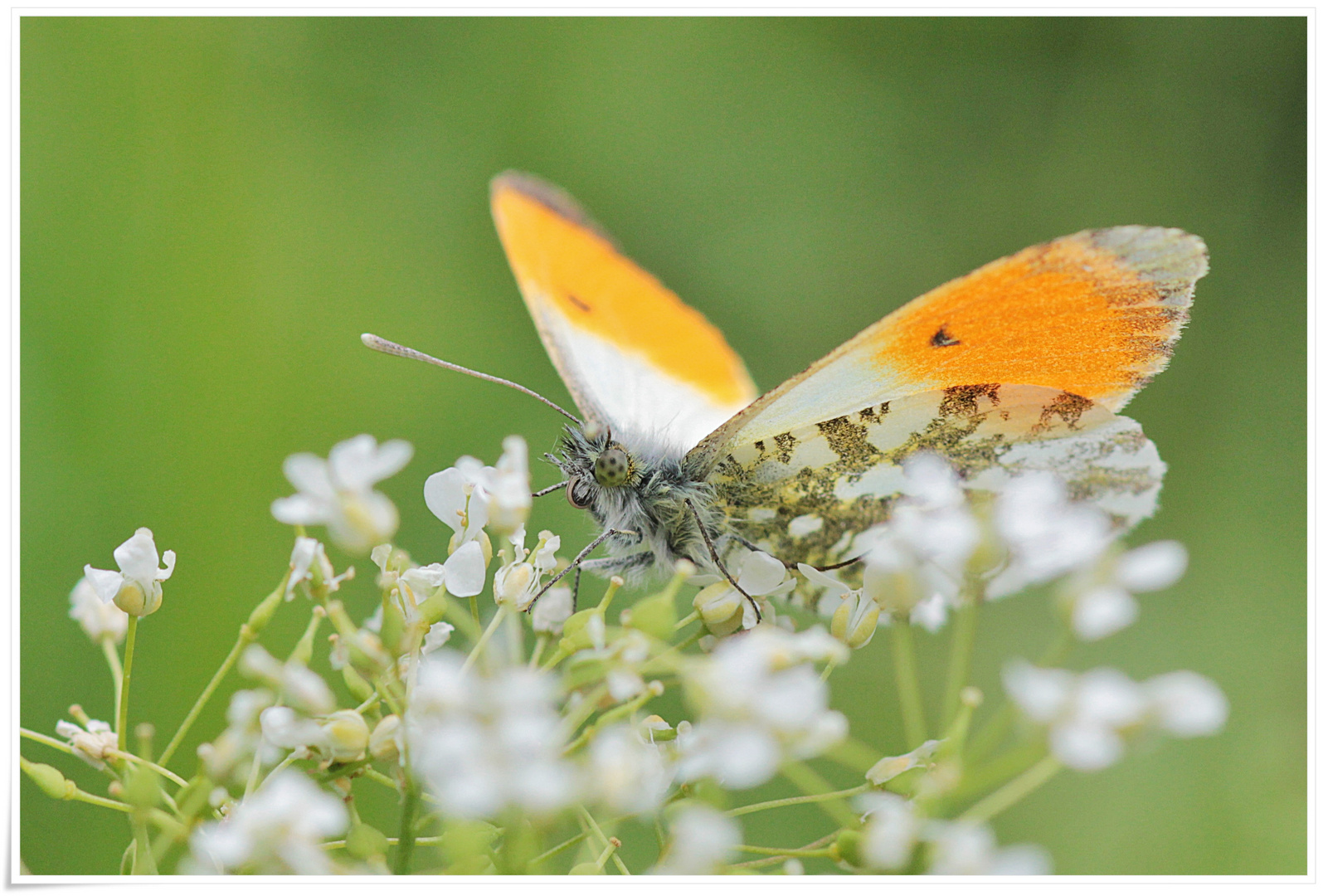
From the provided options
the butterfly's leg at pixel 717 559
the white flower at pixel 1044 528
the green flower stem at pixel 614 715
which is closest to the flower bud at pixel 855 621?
the butterfly's leg at pixel 717 559

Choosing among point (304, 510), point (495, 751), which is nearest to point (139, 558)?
point (304, 510)

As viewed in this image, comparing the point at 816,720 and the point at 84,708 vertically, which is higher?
the point at 816,720

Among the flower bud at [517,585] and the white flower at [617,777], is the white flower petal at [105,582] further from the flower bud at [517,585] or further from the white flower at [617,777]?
the white flower at [617,777]

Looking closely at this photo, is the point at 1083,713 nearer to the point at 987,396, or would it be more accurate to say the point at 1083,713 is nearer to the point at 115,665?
the point at 987,396

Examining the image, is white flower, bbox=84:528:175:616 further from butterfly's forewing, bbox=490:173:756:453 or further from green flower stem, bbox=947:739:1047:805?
green flower stem, bbox=947:739:1047:805

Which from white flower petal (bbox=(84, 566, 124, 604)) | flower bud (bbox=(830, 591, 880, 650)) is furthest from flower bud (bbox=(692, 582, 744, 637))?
white flower petal (bbox=(84, 566, 124, 604))

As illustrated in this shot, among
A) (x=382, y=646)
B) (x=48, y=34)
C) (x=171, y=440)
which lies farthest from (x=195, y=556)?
(x=382, y=646)

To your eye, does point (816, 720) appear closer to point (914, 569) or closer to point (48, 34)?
point (914, 569)
